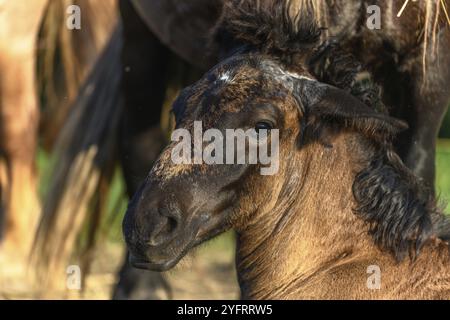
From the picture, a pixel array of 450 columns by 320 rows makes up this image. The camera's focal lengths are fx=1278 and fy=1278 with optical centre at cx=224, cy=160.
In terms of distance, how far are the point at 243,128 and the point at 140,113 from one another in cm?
254

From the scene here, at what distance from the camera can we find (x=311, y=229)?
3691 millimetres

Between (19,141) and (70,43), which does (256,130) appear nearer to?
(19,141)

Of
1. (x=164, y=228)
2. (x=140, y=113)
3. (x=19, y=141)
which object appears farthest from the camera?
(x=19, y=141)

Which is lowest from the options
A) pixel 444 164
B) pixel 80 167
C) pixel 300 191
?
pixel 444 164

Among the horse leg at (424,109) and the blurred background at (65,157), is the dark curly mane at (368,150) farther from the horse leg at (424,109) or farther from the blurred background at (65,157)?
the blurred background at (65,157)

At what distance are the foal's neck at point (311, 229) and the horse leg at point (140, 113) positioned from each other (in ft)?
7.05

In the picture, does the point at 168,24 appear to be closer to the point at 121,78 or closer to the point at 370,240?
the point at 121,78

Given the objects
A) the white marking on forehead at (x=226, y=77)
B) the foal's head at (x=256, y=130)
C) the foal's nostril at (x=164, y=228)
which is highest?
the white marking on forehead at (x=226, y=77)

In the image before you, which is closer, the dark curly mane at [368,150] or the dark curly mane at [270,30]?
the dark curly mane at [368,150]

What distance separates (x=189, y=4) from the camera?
4973 millimetres

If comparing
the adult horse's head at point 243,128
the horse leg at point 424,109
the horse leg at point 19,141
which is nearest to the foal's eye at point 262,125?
the adult horse's head at point 243,128

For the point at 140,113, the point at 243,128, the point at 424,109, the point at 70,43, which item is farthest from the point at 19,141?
the point at 243,128

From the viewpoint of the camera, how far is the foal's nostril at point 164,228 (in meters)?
3.41

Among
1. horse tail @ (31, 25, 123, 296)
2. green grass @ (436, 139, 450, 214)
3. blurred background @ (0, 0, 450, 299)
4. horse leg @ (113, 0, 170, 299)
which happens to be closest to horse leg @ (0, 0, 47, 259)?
blurred background @ (0, 0, 450, 299)
